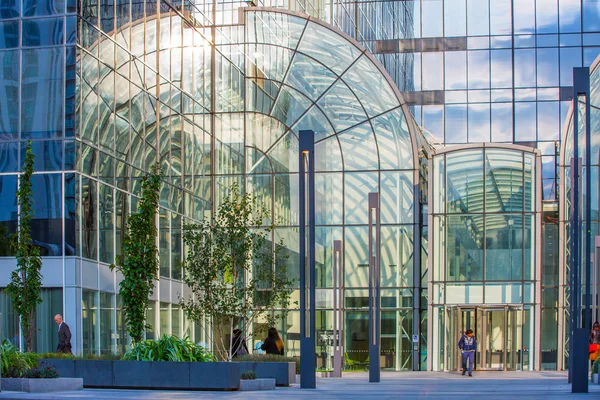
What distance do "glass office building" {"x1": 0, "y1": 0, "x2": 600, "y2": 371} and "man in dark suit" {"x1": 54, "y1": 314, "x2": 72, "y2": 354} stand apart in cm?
171

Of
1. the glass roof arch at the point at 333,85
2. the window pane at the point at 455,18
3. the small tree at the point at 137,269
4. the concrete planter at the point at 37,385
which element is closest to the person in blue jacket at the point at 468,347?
the glass roof arch at the point at 333,85

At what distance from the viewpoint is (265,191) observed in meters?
43.3

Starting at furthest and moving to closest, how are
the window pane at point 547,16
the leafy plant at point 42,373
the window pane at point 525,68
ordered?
the window pane at point 525,68 < the window pane at point 547,16 < the leafy plant at point 42,373

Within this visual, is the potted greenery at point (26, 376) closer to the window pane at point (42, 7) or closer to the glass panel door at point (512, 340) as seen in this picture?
the window pane at point (42, 7)

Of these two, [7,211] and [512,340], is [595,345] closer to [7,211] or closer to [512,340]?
[512,340]

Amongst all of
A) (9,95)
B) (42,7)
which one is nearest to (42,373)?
(9,95)

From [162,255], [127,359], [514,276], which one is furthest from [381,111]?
[127,359]

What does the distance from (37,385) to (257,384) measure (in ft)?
17.1

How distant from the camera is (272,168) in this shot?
43.4 meters

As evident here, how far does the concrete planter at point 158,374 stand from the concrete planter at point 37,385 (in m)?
1.38

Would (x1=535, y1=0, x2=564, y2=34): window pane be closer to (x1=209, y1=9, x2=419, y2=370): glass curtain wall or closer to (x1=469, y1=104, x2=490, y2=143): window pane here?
(x1=469, y1=104, x2=490, y2=143): window pane

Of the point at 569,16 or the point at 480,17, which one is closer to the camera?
the point at 569,16

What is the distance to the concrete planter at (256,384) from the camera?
21172mm

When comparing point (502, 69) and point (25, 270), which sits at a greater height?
point (502, 69)
